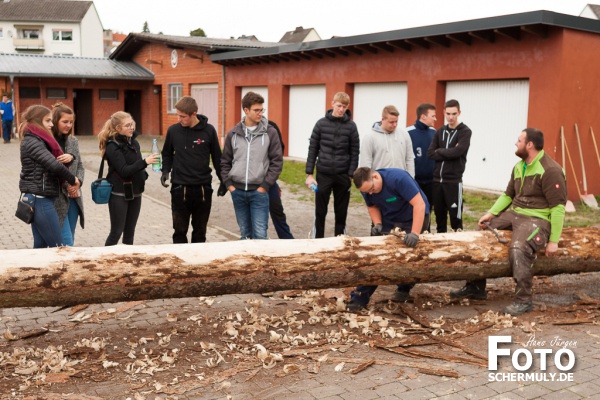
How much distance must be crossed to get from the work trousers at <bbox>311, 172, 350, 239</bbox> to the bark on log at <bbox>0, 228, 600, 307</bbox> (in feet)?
7.89

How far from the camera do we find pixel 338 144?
8.21 meters

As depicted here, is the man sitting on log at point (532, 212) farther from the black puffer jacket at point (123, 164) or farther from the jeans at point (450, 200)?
the black puffer jacket at point (123, 164)

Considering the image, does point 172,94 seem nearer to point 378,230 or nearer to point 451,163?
point 451,163

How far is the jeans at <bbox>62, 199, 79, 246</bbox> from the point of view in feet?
22.1

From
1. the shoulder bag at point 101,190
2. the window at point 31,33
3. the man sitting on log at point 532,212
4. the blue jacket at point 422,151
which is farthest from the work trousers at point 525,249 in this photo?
the window at point 31,33

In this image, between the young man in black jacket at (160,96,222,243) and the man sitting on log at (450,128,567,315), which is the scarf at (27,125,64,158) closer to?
the young man in black jacket at (160,96,222,243)

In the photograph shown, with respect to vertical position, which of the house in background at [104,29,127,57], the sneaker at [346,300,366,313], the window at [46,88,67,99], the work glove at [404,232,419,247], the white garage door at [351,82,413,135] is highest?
the house in background at [104,29,127,57]

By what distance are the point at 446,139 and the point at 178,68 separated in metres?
24.1

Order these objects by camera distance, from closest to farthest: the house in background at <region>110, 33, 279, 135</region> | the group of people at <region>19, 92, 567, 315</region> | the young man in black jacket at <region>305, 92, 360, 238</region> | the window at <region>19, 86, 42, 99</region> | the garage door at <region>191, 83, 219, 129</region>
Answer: the group of people at <region>19, 92, 567, 315</region> < the young man in black jacket at <region>305, 92, 360, 238</region> < the house in background at <region>110, 33, 279, 135</region> < the garage door at <region>191, 83, 219, 129</region> < the window at <region>19, 86, 42, 99</region>

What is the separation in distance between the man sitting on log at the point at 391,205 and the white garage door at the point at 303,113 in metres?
14.1

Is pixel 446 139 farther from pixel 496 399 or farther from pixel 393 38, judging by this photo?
pixel 393 38

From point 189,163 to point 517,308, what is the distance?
3743 mm

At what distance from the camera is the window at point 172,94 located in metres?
31.1

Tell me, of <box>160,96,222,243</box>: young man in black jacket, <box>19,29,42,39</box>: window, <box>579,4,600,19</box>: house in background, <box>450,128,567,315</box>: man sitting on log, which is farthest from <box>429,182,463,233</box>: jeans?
<box>19,29,42,39</box>: window
